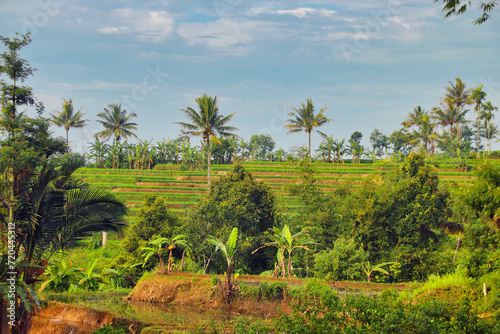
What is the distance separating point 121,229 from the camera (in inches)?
344

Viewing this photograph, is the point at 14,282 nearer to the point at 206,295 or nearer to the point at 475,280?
the point at 206,295

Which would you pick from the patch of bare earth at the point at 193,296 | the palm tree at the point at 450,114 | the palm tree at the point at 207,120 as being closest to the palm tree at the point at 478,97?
the palm tree at the point at 450,114

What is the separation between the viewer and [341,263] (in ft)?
48.1

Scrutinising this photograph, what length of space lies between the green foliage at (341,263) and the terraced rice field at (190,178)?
17.2m

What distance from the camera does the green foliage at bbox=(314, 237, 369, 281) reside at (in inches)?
571

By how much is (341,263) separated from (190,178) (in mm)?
26538

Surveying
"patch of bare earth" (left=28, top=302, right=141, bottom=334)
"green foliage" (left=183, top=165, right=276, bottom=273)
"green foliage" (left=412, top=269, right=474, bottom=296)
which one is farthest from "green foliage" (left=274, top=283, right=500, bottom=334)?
"green foliage" (left=183, top=165, right=276, bottom=273)

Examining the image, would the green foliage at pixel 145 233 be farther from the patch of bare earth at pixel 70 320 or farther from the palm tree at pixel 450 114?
the palm tree at pixel 450 114

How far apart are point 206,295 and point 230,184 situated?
680cm

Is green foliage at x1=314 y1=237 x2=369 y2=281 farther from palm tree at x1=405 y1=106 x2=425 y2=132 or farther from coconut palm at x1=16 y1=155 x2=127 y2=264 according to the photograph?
palm tree at x1=405 y1=106 x2=425 y2=132

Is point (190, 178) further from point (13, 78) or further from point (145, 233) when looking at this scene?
point (13, 78)

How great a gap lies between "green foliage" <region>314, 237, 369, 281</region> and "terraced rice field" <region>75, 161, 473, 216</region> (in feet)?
56.4

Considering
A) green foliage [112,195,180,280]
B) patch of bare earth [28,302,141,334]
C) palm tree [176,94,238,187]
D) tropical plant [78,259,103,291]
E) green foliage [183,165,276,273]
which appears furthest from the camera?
palm tree [176,94,238,187]

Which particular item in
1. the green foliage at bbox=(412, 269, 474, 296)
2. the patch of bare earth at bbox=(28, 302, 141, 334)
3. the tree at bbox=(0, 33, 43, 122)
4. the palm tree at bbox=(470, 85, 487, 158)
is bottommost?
the patch of bare earth at bbox=(28, 302, 141, 334)
